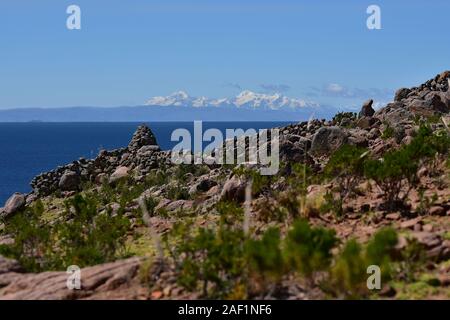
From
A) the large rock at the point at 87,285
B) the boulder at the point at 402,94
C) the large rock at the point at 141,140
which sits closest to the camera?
the large rock at the point at 87,285

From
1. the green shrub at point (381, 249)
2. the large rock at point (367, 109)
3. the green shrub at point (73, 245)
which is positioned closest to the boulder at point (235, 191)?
the green shrub at point (73, 245)

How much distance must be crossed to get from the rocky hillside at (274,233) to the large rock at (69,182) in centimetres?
584

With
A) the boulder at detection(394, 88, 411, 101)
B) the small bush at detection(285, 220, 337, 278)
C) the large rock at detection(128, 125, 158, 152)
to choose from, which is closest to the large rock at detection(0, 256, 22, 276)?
the small bush at detection(285, 220, 337, 278)

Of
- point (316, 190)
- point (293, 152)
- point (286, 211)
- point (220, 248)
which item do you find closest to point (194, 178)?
point (293, 152)

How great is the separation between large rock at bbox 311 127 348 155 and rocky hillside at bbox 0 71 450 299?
46 millimetres

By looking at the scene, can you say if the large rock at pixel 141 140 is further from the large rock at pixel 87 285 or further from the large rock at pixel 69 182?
the large rock at pixel 87 285

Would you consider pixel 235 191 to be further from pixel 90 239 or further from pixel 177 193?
pixel 90 239

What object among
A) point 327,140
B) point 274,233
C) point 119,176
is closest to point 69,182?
point 119,176

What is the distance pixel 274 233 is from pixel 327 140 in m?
18.2

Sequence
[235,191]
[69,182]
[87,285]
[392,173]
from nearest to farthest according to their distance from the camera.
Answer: [87,285]
[392,173]
[235,191]
[69,182]

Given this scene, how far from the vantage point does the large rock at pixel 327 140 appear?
29.1 m

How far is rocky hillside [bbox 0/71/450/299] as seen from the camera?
11.4 m

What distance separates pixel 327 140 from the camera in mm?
29422
